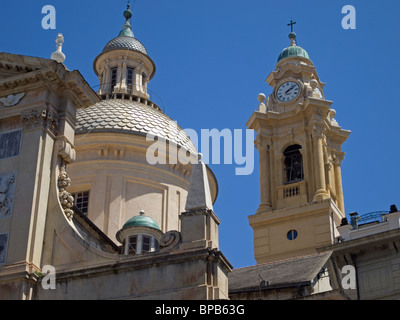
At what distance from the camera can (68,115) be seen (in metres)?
26.0

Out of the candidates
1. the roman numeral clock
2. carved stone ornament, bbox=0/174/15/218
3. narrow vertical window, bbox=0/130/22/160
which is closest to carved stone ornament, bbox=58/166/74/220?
carved stone ornament, bbox=0/174/15/218

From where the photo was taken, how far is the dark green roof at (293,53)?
5659 centimetres

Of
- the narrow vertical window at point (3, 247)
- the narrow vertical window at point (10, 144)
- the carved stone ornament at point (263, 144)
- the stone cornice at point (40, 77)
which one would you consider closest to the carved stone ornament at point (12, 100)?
the stone cornice at point (40, 77)

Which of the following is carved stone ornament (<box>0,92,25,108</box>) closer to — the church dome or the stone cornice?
the stone cornice

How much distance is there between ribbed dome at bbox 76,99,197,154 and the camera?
3931cm

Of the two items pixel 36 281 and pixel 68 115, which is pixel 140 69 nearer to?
pixel 68 115

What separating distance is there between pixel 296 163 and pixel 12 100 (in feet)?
95.3

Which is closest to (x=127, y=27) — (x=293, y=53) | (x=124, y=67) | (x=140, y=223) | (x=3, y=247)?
(x=124, y=67)

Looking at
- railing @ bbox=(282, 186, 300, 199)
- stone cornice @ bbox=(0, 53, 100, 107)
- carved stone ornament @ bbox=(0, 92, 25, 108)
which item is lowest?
carved stone ornament @ bbox=(0, 92, 25, 108)

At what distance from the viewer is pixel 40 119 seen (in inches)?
994

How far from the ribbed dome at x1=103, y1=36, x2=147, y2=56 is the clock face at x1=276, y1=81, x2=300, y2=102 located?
1124 cm

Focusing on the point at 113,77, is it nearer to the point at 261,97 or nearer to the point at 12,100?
the point at 261,97
